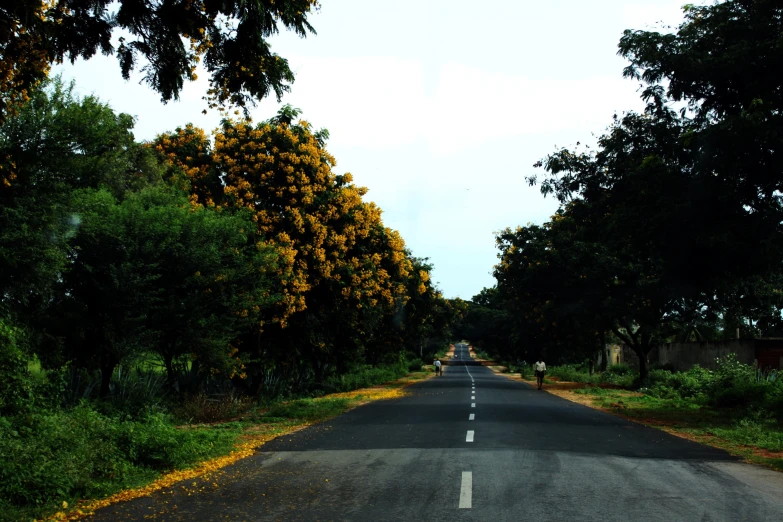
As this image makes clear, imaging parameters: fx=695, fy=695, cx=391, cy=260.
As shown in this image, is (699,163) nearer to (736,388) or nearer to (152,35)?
(736,388)

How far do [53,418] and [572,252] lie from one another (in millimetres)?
28302

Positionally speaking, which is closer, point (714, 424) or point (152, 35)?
point (152, 35)

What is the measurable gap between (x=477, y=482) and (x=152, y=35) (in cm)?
663

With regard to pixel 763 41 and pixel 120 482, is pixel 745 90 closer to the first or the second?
pixel 763 41

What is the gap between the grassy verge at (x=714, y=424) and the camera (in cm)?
1281

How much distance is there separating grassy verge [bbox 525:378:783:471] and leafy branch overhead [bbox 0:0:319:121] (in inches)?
375

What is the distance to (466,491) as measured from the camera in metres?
8.11

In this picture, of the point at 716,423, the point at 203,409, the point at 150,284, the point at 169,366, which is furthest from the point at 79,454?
the point at 716,423

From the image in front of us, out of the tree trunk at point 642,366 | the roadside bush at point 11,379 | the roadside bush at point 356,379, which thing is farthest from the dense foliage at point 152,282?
the tree trunk at point 642,366

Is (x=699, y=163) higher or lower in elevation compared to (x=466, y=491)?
higher

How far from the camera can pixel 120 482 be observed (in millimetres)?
8898

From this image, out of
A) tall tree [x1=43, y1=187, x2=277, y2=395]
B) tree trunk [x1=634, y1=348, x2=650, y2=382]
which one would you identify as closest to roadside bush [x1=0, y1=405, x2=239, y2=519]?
tall tree [x1=43, y1=187, x2=277, y2=395]

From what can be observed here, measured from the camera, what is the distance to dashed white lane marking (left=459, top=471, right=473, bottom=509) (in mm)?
7432

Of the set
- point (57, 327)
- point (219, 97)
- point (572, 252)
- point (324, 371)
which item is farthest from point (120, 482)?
point (324, 371)
